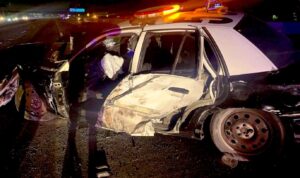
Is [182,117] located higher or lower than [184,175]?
higher

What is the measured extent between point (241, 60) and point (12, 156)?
334 cm

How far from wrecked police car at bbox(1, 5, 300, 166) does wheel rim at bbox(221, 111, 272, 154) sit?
0.01 m

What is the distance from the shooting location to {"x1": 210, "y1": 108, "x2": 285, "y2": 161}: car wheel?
3.35 meters

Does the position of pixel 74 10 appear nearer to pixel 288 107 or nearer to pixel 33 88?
pixel 33 88

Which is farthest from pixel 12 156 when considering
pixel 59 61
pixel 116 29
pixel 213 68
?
pixel 213 68

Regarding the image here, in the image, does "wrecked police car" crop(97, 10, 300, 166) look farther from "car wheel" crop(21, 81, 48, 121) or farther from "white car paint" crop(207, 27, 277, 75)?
"car wheel" crop(21, 81, 48, 121)

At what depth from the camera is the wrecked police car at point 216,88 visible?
326 cm

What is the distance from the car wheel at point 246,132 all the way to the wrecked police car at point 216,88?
0.04 feet

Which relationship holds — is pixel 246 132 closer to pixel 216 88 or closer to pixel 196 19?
pixel 216 88

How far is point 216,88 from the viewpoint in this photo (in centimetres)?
349

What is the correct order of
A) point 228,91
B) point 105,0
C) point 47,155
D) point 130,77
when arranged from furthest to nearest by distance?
1. point 105,0
2. point 47,155
3. point 130,77
4. point 228,91

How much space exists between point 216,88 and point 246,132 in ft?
2.09

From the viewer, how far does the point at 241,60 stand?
3463 mm

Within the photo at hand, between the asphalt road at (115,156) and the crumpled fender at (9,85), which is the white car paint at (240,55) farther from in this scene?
the crumpled fender at (9,85)
